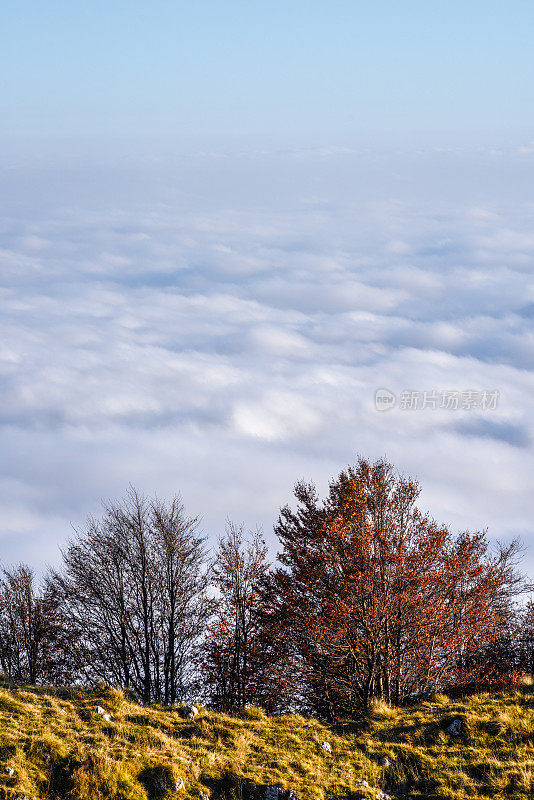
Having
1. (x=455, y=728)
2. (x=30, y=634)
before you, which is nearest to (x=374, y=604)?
(x=455, y=728)

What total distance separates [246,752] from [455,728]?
679 cm

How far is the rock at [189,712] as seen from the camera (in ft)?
61.2

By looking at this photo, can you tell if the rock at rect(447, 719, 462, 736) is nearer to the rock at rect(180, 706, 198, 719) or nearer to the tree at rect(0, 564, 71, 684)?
the rock at rect(180, 706, 198, 719)

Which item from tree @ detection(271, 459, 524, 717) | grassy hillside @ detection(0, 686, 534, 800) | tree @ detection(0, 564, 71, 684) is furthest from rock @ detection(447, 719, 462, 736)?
tree @ detection(0, 564, 71, 684)

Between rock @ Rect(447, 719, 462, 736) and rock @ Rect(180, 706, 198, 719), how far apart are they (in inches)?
310

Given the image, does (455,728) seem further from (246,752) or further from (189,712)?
(189,712)

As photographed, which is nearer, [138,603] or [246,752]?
[246,752]

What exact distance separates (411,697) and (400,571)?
540 centimetres

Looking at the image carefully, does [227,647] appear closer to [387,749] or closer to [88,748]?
[387,749]

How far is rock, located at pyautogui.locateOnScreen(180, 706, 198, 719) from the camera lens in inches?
734

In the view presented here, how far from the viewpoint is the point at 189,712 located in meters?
18.8

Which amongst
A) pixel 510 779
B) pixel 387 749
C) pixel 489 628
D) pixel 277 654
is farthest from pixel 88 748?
pixel 489 628

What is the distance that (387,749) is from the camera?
18.0m

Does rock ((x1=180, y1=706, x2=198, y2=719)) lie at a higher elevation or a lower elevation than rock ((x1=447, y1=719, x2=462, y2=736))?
higher
